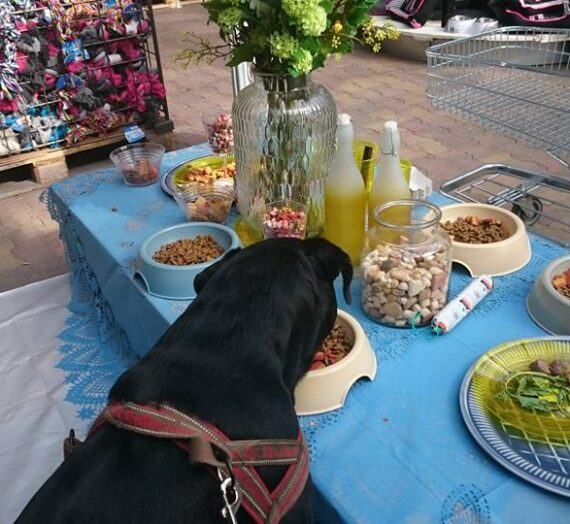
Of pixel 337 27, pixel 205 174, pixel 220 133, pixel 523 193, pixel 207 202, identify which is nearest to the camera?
pixel 337 27

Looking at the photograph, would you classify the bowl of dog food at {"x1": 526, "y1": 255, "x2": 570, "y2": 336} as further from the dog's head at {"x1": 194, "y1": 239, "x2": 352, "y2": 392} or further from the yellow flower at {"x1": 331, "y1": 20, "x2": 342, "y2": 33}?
the yellow flower at {"x1": 331, "y1": 20, "x2": 342, "y2": 33}

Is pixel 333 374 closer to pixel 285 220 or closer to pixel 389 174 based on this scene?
pixel 285 220

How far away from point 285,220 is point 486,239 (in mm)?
493

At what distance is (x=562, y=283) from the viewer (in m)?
1.33

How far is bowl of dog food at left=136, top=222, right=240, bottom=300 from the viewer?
1.49 m

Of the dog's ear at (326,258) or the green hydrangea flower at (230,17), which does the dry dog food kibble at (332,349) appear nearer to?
the dog's ear at (326,258)

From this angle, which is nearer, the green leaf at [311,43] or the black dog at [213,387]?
the black dog at [213,387]

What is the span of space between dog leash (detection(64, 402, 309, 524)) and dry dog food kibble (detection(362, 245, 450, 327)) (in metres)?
0.47

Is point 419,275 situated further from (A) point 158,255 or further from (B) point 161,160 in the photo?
(B) point 161,160

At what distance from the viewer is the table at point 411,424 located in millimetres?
953

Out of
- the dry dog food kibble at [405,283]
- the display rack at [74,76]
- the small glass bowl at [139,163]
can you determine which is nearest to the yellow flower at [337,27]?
the dry dog food kibble at [405,283]

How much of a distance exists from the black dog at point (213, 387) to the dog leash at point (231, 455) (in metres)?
0.02

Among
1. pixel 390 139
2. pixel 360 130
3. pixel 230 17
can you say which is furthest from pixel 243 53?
pixel 360 130

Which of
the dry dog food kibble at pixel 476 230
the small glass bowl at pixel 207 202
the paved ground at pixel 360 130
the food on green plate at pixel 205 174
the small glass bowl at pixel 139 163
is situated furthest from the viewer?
the paved ground at pixel 360 130
